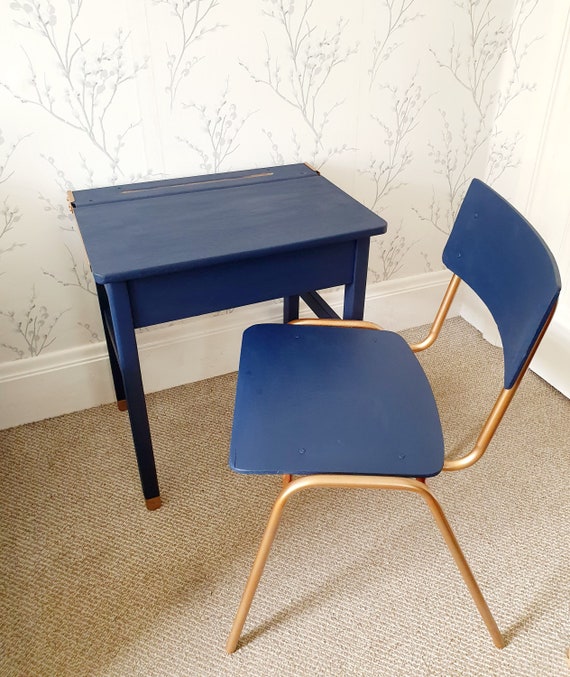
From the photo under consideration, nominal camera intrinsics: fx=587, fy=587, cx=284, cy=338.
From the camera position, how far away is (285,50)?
141cm

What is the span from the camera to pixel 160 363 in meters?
1.68

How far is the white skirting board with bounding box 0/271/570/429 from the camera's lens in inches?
61.3

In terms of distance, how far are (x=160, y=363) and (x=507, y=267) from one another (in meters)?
1.01

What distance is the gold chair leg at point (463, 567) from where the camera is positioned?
94 cm

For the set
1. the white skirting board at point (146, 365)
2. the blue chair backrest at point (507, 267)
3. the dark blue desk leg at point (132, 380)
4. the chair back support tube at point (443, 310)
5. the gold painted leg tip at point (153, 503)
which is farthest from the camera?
the white skirting board at point (146, 365)

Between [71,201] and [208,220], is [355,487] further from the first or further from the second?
[71,201]

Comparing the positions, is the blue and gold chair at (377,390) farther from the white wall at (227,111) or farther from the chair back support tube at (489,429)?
the white wall at (227,111)

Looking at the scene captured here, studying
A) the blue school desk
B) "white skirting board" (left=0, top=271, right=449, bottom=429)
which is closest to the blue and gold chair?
the blue school desk

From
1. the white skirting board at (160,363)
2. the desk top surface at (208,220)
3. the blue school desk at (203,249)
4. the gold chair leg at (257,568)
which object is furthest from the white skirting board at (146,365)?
the gold chair leg at (257,568)

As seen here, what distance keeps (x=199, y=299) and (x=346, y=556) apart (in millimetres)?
633

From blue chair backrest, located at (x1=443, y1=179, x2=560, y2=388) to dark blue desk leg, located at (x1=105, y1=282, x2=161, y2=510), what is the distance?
66 cm

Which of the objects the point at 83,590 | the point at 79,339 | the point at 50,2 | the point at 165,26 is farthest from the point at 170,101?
the point at 83,590

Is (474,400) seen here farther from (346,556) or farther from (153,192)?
(153,192)

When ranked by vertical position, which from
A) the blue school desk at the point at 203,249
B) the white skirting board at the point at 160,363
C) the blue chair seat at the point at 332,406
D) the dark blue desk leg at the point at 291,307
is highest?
the blue school desk at the point at 203,249
